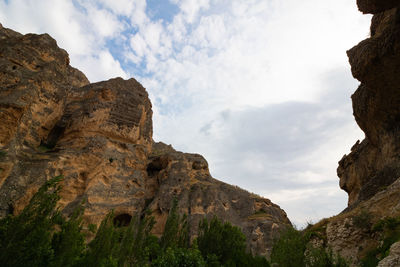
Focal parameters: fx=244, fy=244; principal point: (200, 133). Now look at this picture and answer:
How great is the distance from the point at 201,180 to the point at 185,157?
4.59m

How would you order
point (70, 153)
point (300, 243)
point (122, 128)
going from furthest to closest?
point (122, 128) → point (70, 153) → point (300, 243)

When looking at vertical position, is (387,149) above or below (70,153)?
below

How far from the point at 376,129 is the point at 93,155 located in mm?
30141

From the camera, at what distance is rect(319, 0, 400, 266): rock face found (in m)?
15.0

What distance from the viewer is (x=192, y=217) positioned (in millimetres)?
32281

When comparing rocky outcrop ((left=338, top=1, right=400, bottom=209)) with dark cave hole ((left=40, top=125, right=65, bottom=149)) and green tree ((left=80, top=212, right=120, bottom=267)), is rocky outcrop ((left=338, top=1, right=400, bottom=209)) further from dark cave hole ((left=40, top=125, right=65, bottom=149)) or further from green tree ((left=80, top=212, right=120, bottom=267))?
dark cave hole ((left=40, top=125, right=65, bottom=149))

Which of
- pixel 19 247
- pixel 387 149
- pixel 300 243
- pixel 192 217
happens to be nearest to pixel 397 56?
pixel 387 149

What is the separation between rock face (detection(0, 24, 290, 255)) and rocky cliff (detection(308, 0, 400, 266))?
47.2 feet

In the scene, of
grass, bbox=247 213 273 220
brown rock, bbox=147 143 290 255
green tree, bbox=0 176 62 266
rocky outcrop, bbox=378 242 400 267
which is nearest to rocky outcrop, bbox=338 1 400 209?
grass, bbox=247 213 273 220

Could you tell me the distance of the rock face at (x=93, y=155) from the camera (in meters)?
21.2

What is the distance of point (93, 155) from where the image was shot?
2881 centimetres

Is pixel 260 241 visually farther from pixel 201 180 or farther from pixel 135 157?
pixel 135 157

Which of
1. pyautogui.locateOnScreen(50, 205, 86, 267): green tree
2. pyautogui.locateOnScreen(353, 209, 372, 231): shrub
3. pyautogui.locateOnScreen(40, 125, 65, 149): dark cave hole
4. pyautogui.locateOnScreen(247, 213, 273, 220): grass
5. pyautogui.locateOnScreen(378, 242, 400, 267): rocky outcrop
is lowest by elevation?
pyautogui.locateOnScreen(378, 242, 400, 267): rocky outcrop

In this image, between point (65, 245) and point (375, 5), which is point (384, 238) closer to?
point (375, 5)
